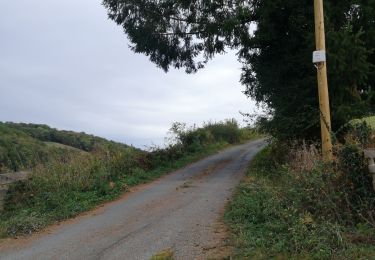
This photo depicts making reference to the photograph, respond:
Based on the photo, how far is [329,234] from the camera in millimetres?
6984

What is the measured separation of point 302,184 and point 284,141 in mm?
8076

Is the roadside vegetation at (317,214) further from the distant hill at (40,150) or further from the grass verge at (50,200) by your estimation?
the distant hill at (40,150)

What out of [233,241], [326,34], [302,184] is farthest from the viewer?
[326,34]

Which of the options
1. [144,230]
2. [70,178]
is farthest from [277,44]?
[144,230]

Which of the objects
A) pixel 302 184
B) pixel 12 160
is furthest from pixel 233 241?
pixel 12 160

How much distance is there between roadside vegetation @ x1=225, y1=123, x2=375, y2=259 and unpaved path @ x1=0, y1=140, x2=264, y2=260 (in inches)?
25.0

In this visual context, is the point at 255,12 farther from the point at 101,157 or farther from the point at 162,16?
the point at 101,157

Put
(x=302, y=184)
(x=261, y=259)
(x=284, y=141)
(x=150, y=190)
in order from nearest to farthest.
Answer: (x=261, y=259)
(x=302, y=184)
(x=150, y=190)
(x=284, y=141)

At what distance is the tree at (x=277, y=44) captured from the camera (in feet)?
47.3

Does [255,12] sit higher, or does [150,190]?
[255,12]

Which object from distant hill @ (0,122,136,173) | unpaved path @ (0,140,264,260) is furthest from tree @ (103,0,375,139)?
distant hill @ (0,122,136,173)

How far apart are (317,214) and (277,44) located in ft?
34.3

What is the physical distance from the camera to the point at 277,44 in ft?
57.7

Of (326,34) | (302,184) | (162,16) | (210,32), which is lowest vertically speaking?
(302,184)
